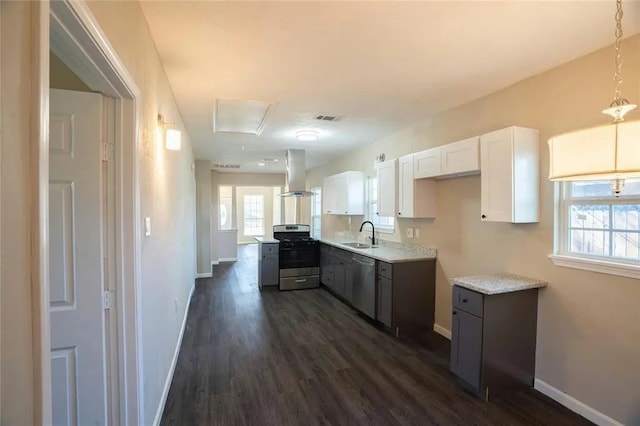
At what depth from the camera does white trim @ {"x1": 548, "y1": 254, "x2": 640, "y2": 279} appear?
81.8 inches

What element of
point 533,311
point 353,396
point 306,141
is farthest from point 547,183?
point 306,141

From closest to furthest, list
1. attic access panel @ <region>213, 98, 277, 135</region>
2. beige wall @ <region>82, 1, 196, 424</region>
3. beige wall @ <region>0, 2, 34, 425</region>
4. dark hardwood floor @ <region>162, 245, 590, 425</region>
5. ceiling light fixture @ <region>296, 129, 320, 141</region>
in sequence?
beige wall @ <region>0, 2, 34, 425</region> < beige wall @ <region>82, 1, 196, 424</region> < dark hardwood floor @ <region>162, 245, 590, 425</region> < attic access panel @ <region>213, 98, 277, 135</region> < ceiling light fixture @ <region>296, 129, 320, 141</region>

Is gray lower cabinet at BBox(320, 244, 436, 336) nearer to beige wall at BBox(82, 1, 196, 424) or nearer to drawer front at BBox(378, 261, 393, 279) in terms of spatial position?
drawer front at BBox(378, 261, 393, 279)

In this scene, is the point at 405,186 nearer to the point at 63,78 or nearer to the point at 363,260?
the point at 363,260

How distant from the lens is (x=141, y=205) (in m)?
1.81

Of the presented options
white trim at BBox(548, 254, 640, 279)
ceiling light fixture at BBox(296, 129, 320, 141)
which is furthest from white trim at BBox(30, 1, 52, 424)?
ceiling light fixture at BBox(296, 129, 320, 141)

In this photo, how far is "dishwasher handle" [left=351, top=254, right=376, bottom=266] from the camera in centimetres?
407

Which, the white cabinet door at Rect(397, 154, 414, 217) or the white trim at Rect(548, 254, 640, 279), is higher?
the white cabinet door at Rect(397, 154, 414, 217)

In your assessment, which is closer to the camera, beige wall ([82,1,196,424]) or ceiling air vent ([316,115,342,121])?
beige wall ([82,1,196,424])

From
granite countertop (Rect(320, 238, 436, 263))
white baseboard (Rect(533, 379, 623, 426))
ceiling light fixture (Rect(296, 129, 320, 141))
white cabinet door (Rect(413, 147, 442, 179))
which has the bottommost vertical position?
white baseboard (Rect(533, 379, 623, 426))

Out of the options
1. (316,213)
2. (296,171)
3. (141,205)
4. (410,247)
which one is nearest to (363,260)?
(410,247)

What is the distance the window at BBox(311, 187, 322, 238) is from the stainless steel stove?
191 centimetres

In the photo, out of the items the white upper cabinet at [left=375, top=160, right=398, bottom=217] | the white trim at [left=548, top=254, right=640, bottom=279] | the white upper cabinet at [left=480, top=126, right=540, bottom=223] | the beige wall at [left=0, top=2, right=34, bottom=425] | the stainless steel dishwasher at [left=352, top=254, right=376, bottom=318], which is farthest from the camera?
the white upper cabinet at [left=375, top=160, right=398, bottom=217]

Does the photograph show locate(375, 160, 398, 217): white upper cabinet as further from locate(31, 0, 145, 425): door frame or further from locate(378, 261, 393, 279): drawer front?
locate(31, 0, 145, 425): door frame
